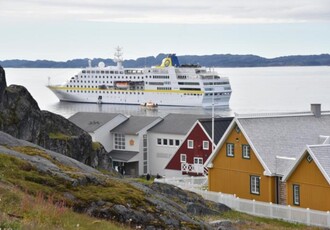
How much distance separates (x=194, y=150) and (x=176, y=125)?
5908 mm

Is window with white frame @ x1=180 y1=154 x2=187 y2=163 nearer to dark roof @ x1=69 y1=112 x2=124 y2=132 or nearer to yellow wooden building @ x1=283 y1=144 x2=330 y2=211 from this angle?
dark roof @ x1=69 y1=112 x2=124 y2=132

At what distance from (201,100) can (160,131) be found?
103 meters

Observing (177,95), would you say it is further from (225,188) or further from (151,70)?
(225,188)

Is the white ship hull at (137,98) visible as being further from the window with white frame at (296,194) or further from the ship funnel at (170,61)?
the window with white frame at (296,194)

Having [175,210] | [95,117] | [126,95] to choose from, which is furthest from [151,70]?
[175,210]

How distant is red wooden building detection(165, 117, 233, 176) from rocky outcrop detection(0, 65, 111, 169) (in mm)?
11507

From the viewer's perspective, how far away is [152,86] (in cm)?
16162

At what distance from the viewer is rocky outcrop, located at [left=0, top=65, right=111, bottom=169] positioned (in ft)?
93.4

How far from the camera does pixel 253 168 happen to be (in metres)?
29.6

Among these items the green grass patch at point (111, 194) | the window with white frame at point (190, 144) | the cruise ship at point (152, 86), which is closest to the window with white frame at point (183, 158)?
the window with white frame at point (190, 144)

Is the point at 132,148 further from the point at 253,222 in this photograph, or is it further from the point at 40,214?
the point at 40,214

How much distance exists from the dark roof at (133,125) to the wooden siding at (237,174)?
18.8m

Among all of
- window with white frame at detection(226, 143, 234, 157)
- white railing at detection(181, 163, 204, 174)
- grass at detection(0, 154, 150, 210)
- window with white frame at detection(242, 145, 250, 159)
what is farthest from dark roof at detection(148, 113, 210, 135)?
grass at detection(0, 154, 150, 210)

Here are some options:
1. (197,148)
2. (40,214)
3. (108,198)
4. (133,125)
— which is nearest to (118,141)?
(133,125)
